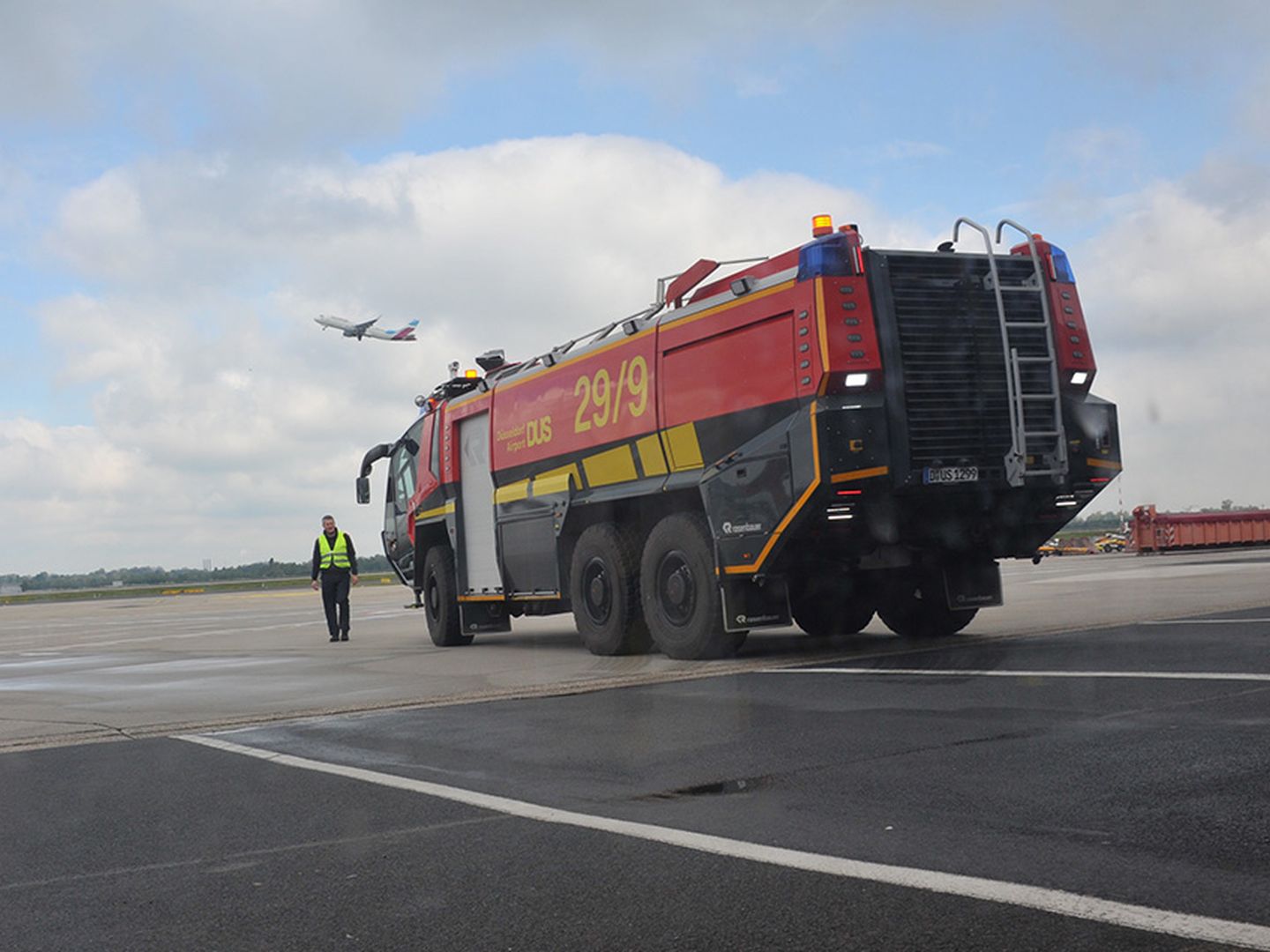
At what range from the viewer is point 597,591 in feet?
43.4

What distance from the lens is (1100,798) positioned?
4828mm

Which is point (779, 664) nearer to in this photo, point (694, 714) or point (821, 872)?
point (694, 714)

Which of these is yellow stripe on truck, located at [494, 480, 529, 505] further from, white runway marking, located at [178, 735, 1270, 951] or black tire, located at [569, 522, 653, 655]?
white runway marking, located at [178, 735, 1270, 951]

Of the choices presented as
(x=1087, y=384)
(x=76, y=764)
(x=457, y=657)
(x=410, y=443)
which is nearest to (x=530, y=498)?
(x=457, y=657)

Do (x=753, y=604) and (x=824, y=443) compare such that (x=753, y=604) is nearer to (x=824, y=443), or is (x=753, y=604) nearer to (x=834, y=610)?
(x=824, y=443)

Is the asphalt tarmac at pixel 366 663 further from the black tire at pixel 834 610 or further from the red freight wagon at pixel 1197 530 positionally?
the red freight wagon at pixel 1197 530

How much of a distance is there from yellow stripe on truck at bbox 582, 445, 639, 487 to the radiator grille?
300 cm

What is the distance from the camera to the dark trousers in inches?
734

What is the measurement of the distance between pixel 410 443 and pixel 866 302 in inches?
369

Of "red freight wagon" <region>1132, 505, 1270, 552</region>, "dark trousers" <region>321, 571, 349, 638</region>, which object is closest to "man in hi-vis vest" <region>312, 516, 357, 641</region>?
"dark trousers" <region>321, 571, 349, 638</region>

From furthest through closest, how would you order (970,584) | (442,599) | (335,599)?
(335,599), (442,599), (970,584)

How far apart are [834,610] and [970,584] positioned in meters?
1.58

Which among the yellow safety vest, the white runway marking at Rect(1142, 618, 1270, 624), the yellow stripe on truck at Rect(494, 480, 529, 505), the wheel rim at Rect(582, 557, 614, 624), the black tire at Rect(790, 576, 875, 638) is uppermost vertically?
the yellow stripe on truck at Rect(494, 480, 529, 505)

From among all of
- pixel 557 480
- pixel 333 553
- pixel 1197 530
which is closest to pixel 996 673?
pixel 557 480
